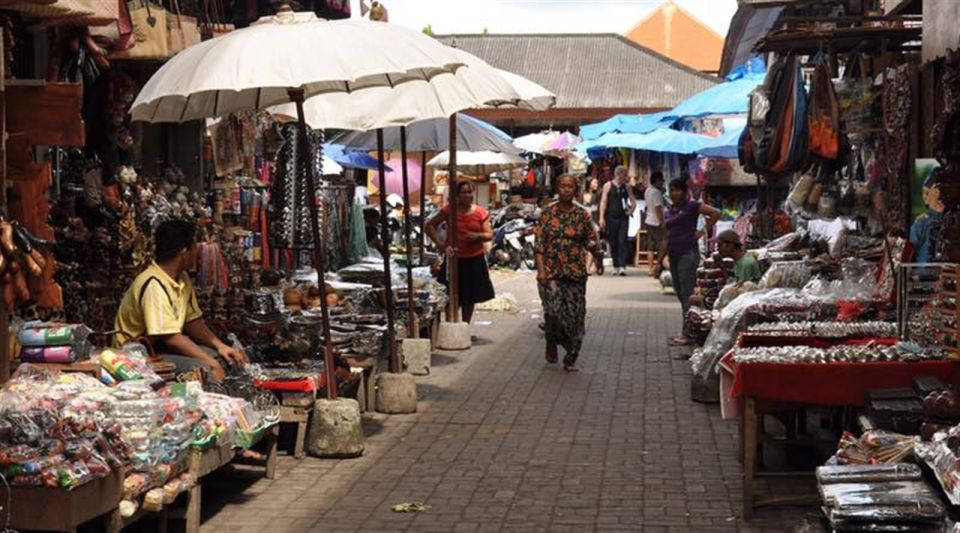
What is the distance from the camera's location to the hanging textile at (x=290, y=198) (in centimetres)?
1512

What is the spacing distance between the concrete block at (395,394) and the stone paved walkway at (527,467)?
8.5 inches

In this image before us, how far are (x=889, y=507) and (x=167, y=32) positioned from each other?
20.4 feet

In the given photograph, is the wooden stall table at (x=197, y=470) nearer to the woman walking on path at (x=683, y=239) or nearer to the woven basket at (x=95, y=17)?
the woven basket at (x=95, y=17)

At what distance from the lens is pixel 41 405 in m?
6.32

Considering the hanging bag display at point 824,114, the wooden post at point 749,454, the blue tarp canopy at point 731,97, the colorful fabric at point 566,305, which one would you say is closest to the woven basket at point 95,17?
the wooden post at point 749,454

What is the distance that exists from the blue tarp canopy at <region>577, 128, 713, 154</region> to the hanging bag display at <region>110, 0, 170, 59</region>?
14.9m

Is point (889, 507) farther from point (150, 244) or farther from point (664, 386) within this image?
point (664, 386)

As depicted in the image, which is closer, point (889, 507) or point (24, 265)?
point (889, 507)

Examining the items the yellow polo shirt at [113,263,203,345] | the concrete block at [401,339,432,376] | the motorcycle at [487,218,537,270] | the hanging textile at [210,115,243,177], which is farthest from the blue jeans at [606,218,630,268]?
the yellow polo shirt at [113,263,203,345]

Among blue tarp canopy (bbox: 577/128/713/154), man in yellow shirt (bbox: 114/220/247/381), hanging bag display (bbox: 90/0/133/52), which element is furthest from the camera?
blue tarp canopy (bbox: 577/128/713/154)

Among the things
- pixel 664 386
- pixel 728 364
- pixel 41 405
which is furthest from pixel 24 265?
pixel 664 386

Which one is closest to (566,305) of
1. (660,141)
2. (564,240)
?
(564,240)

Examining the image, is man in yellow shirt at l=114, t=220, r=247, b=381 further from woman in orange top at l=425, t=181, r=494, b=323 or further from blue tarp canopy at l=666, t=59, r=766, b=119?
blue tarp canopy at l=666, t=59, r=766, b=119

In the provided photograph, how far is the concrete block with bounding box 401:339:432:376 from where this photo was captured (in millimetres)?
13391
